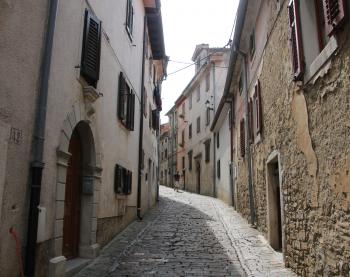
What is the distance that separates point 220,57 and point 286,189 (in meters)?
22.5

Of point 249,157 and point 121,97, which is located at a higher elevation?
point 121,97

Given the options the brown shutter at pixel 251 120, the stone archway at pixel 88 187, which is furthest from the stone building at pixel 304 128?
the stone archway at pixel 88 187

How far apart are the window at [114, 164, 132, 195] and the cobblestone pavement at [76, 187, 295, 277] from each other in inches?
44.4

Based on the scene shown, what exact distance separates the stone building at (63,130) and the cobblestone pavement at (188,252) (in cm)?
44

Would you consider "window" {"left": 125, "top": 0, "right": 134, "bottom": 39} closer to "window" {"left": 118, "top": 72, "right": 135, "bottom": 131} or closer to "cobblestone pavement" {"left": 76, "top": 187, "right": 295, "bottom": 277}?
"window" {"left": 118, "top": 72, "right": 135, "bottom": 131}

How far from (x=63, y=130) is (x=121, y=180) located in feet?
13.4

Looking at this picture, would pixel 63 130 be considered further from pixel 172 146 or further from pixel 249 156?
pixel 172 146

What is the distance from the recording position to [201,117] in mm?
31016

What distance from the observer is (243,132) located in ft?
43.8

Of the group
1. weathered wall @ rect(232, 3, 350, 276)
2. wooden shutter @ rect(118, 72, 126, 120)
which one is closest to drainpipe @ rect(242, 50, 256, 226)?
weathered wall @ rect(232, 3, 350, 276)

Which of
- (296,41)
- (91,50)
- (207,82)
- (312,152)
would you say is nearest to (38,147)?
(91,50)

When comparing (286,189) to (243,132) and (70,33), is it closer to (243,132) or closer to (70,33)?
(70,33)

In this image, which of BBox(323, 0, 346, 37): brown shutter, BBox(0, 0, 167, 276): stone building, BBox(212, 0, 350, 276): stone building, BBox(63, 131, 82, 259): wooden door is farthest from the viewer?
BBox(63, 131, 82, 259): wooden door

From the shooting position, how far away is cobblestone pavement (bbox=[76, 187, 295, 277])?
6840mm
